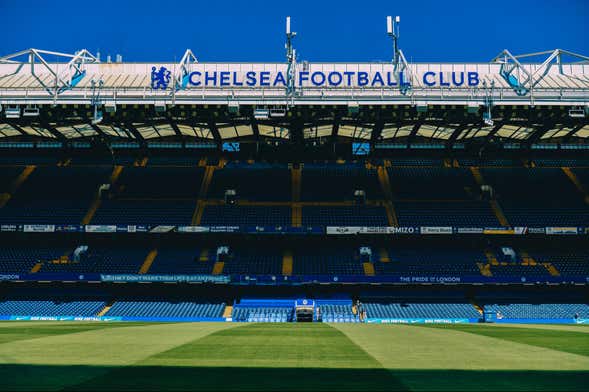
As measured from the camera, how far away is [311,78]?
38.8 m

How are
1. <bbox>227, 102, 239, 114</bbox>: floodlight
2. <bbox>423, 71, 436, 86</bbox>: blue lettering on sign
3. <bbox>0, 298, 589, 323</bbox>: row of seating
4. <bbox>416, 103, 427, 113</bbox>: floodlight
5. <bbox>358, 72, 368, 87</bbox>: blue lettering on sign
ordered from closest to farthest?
<bbox>416, 103, 427, 113</bbox>: floodlight, <bbox>227, 102, 239, 114</bbox>: floodlight, <bbox>0, 298, 589, 323</bbox>: row of seating, <bbox>358, 72, 368, 87</bbox>: blue lettering on sign, <bbox>423, 71, 436, 86</bbox>: blue lettering on sign

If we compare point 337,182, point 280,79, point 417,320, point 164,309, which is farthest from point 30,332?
point 337,182

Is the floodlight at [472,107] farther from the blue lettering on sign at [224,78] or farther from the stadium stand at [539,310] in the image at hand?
the blue lettering on sign at [224,78]

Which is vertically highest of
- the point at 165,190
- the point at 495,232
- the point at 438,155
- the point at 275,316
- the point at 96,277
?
the point at 438,155

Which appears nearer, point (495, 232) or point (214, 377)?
point (214, 377)

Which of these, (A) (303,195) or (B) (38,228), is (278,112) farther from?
(B) (38,228)

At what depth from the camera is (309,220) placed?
141ft

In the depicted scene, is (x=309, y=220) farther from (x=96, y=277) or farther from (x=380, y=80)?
(x=96, y=277)

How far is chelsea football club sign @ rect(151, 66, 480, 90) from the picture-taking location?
3872 cm

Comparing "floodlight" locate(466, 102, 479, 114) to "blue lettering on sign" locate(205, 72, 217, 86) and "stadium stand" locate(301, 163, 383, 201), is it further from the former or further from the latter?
"blue lettering on sign" locate(205, 72, 217, 86)

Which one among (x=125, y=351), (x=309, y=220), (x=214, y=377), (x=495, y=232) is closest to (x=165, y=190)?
(x=309, y=220)

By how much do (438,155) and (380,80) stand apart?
46.2 feet

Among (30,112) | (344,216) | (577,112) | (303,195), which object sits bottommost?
(344,216)

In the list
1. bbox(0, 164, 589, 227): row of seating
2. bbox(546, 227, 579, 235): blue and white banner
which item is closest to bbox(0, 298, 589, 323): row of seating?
bbox(546, 227, 579, 235): blue and white banner
